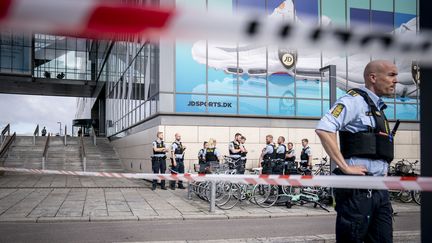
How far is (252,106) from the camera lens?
Answer: 17.9 m

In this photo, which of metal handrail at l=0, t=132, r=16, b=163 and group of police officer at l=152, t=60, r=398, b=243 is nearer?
Result: group of police officer at l=152, t=60, r=398, b=243

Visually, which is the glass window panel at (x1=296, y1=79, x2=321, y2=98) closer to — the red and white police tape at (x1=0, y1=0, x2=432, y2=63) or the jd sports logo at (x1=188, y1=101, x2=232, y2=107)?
the jd sports logo at (x1=188, y1=101, x2=232, y2=107)

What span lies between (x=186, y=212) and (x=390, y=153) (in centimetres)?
656

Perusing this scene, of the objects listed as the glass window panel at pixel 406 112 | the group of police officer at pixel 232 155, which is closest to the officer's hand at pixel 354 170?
the group of police officer at pixel 232 155

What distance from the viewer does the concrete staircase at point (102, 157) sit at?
23.3m

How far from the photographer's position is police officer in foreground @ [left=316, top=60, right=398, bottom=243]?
→ 10.1 ft

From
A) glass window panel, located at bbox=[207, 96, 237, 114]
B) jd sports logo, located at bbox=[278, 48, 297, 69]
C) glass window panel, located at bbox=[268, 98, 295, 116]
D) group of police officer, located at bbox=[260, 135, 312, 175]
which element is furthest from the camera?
jd sports logo, located at bbox=[278, 48, 297, 69]

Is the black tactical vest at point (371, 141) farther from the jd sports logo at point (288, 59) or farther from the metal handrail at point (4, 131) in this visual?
the metal handrail at point (4, 131)

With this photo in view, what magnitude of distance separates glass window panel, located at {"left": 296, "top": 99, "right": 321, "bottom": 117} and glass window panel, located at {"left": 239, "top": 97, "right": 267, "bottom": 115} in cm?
159

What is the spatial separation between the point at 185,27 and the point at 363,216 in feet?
7.05

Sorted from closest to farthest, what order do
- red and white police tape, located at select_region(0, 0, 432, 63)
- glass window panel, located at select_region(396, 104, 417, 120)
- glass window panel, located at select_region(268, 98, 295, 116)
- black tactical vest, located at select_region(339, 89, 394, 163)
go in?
red and white police tape, located at select_region(0, 0, 432, 63) → black tactical vest, located at select_region(339, 89, 394, 163) → glass window panel, located at select_region(268, 98, 295, 116) → glass window panel, located at select_region(396, 104, 417, 120)

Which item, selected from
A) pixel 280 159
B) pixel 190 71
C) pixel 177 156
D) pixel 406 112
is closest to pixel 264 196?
pixel 280 159

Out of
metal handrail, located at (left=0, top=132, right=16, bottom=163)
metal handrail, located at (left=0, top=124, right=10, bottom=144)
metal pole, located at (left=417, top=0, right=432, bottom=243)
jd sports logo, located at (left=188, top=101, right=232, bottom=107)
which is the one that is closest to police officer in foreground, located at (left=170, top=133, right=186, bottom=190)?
jd sports logo, located at (left=188, top=101, right=232, bottom=107)

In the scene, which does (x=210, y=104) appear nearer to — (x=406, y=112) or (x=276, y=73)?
(x=276, y=73)
